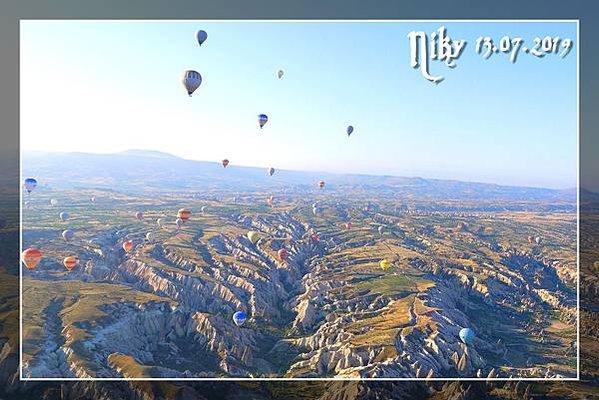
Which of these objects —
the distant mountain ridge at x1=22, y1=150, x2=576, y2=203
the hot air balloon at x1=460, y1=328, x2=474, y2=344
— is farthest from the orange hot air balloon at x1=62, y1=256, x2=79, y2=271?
the distant mountain ridge at x1=22, y1=150, x2=576, y2=203

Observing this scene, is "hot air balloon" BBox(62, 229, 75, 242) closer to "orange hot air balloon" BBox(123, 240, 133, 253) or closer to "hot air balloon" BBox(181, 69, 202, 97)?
"orange hot air balloon" BBox(123, 240, 133, 253)

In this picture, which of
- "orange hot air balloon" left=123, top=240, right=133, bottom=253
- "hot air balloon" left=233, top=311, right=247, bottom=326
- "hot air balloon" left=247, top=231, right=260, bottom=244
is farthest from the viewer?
"hot air balloon" left=247, top=231, right=260, bottom=244

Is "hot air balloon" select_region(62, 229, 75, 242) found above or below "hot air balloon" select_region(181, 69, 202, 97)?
below

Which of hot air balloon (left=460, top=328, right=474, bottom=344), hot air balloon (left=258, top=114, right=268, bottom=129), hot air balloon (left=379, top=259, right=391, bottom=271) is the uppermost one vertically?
hot air balloon (left=258, top=114, right=268, bottom=129)

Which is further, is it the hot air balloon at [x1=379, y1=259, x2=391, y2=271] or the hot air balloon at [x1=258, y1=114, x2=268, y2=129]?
the hot air balloon at [x1=379, y1=259, x2=391, y2=271]

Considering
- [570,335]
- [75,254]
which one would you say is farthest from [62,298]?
[570,335]

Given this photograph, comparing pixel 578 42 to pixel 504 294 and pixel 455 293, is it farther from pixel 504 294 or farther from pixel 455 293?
pixel 504 294

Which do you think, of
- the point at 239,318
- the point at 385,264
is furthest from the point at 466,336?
the point at 385,264

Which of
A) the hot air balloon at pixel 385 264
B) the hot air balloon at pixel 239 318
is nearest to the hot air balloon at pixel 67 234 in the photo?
the hot air balloon at pixel 239 318
